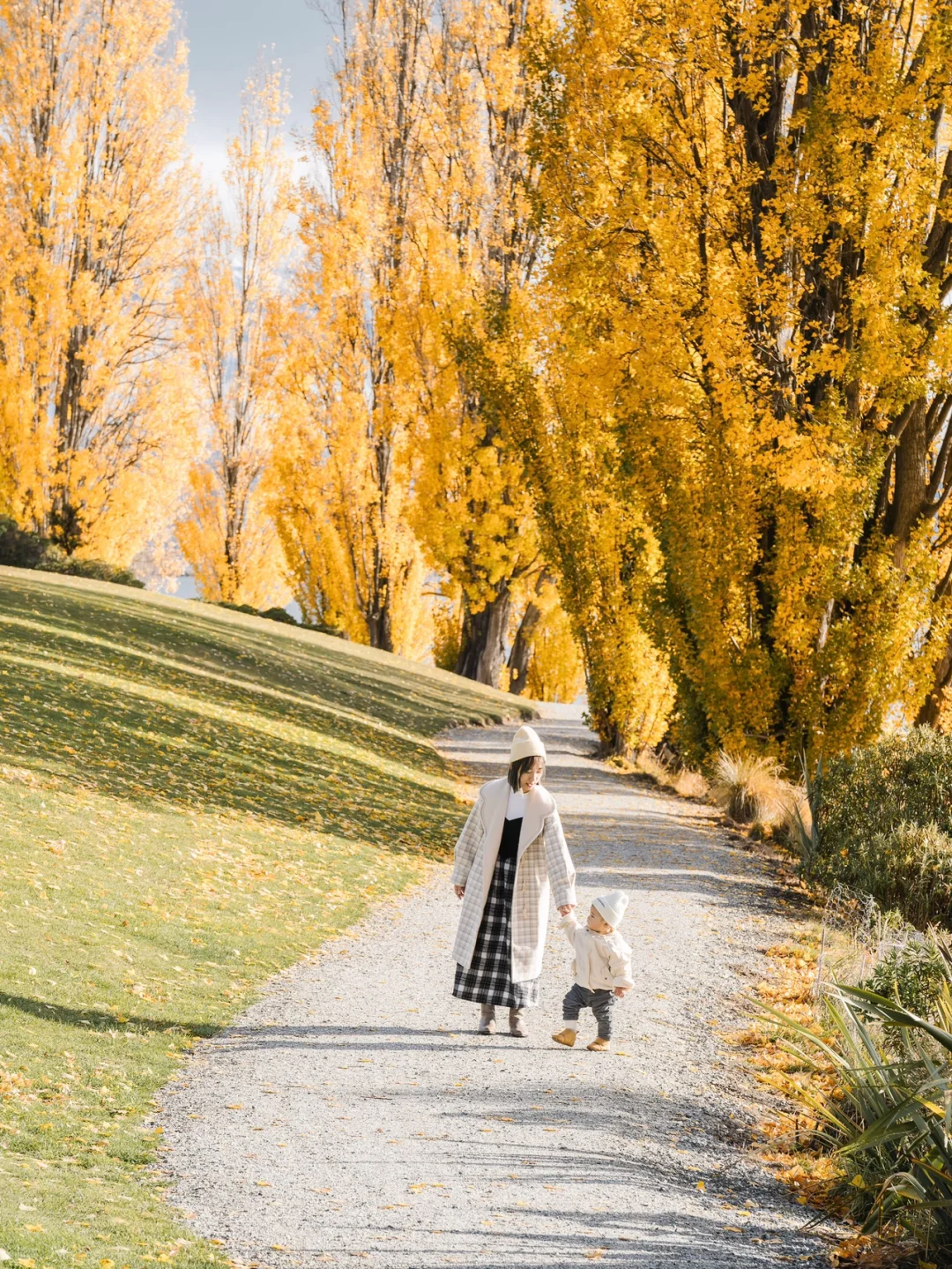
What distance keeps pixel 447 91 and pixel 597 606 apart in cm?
1347

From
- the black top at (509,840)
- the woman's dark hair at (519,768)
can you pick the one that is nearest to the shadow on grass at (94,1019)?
the black top at (509,840)

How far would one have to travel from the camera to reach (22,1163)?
418cm

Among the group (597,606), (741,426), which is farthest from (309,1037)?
(597,606)

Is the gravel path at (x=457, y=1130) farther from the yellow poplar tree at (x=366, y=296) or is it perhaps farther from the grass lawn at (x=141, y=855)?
the yellow poplar tree at (x=366, y=296)

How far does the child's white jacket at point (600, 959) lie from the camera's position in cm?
621

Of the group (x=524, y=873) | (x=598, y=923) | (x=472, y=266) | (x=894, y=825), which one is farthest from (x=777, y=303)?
(x=472, y=266)

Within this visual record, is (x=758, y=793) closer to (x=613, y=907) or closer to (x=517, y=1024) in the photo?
(x=517, y=1024)

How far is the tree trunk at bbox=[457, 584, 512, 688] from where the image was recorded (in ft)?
90.2

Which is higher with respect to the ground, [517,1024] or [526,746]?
[526,746]

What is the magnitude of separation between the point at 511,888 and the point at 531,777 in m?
0.60

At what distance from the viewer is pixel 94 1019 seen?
228 inches

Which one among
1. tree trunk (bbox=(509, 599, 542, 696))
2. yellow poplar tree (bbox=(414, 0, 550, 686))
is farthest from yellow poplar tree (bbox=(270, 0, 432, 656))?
tree trunk (bbox=(509, 599, 542, 696))

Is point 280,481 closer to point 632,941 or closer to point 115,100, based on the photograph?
point 115,100

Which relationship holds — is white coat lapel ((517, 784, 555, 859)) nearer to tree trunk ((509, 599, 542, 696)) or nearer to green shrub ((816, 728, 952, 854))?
green shrub ((816, 728, 952, 854))
